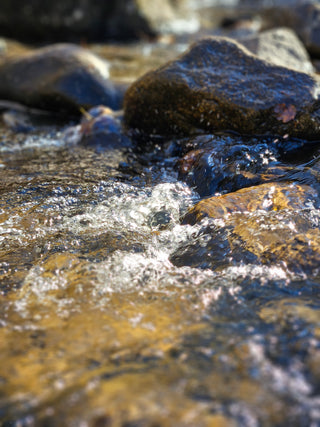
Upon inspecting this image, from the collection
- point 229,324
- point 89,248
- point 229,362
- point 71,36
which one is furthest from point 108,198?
point 71,36

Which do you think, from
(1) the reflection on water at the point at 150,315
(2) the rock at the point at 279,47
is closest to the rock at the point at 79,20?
(2) the rock at the point at 279,47

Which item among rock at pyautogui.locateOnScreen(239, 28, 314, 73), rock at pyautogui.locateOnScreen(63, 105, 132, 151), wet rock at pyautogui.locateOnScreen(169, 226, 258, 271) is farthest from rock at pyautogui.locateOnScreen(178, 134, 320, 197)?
rock at pyautogui.locateOnScreen(239, 28, 314, 73)

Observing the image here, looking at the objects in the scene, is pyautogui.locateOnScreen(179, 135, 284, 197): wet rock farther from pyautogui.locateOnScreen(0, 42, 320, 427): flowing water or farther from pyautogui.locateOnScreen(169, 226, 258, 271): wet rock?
pyautogui.locateOnScreen(169, 226, 258, 271): wet rock

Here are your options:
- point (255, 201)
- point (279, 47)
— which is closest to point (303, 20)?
point (279, 47)

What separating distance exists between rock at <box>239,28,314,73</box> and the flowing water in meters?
2.67

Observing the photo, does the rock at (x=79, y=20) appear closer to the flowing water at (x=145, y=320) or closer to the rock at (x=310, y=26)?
the rock at (x=310, y=26)

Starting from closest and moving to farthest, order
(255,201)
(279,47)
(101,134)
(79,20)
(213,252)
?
(213,252), (255,201), (101,134), (279,47), (79,20)

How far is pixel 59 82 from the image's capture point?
232 inches

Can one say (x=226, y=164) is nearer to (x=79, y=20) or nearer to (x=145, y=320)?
(x=145, y=320)

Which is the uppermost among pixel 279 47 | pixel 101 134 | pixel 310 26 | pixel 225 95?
pixel 310 26

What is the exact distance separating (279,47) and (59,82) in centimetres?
316

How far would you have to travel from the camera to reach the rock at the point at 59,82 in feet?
19.2

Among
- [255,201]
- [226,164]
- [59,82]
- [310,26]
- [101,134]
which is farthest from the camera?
[310,26]

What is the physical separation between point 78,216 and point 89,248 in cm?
49
